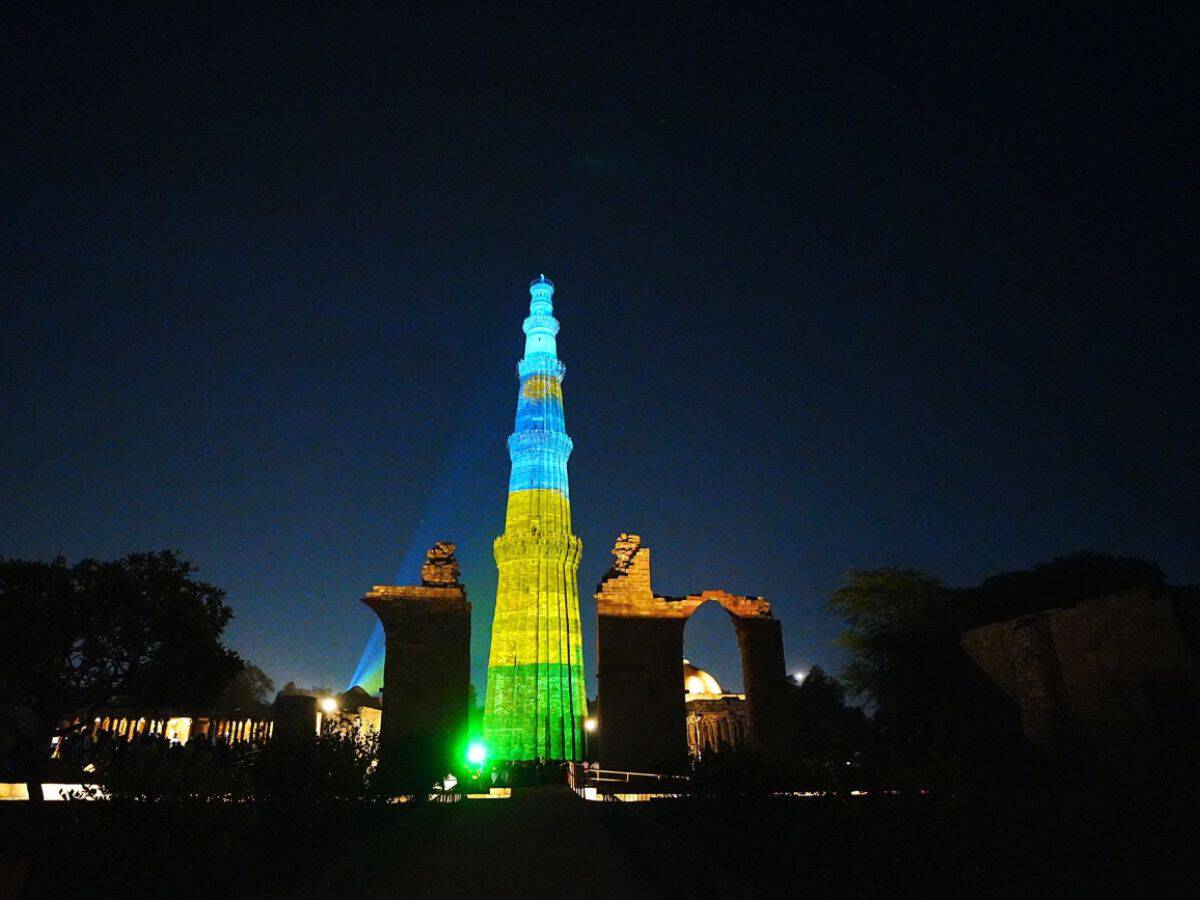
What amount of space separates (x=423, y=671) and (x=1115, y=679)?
16.0 meters

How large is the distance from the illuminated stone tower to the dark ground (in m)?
24.2

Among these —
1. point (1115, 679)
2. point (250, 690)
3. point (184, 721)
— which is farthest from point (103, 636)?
point (250, 690)

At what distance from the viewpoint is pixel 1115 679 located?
1559 cm

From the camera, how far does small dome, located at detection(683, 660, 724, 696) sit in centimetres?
4422

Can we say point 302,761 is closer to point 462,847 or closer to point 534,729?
point 462,847

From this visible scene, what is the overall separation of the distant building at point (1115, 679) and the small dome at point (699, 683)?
2719 centimetres

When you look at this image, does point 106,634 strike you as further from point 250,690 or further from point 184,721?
point 250,690

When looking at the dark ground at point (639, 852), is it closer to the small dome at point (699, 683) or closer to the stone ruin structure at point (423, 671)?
the stone ruin structure at point (423, 671)

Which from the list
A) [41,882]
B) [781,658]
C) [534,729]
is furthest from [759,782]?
[534,729]

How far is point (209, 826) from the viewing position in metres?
5.92

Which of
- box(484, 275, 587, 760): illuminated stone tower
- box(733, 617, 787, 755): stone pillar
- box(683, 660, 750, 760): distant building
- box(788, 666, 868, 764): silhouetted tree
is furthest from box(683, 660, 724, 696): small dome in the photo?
box(733, 617, 787, 755): stone pillar

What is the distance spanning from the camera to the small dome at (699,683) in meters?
44.2

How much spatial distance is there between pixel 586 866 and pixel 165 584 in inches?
446

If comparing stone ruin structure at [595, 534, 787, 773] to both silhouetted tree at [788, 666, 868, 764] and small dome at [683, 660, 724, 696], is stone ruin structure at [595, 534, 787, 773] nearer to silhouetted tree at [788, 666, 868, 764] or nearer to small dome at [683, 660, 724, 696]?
silhouetted tree at [788, 666, 868, 764]
